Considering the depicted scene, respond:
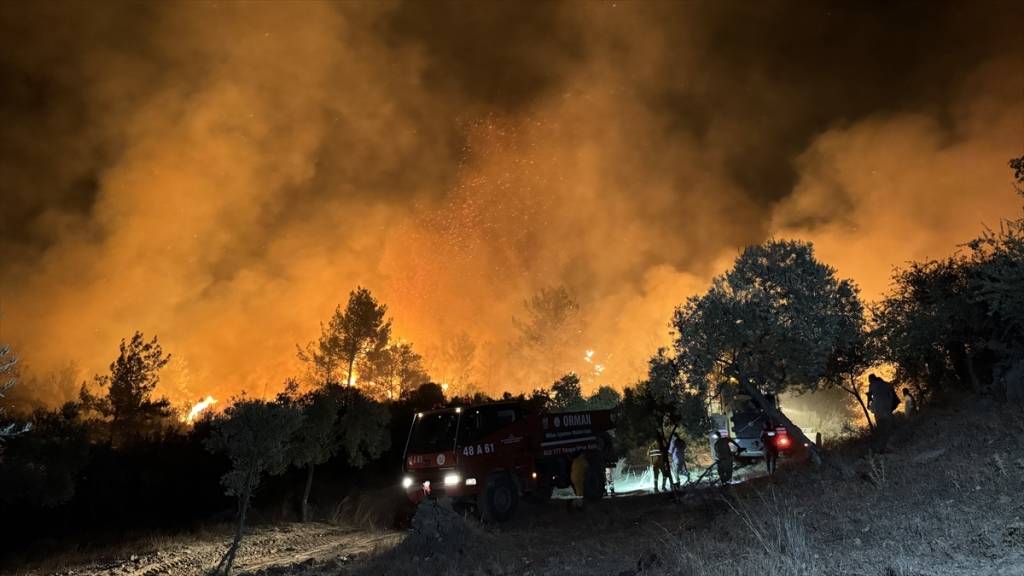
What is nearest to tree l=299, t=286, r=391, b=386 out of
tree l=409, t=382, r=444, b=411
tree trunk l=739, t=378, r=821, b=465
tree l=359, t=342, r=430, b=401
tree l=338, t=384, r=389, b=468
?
tree l=359, t=342, r=430, b=401

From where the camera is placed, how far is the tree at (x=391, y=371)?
59906 millimetres

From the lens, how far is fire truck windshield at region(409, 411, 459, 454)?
663 inches

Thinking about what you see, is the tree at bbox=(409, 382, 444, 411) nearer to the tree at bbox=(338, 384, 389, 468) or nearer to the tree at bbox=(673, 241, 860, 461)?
the tree at bbox=(338, 384, 389, 468)

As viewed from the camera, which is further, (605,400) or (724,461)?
(605,400)

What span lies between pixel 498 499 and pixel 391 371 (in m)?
49.6

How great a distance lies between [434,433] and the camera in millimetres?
17281

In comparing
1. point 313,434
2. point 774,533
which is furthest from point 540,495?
point 774,533

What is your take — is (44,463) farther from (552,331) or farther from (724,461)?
(552,331)

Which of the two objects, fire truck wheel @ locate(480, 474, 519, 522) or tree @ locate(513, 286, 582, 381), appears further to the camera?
tree @ locate(513, 286, 582, 381)

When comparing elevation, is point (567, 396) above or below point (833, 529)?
above

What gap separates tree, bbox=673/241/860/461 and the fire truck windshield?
6971mm

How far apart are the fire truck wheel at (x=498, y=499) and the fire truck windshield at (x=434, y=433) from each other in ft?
5.92

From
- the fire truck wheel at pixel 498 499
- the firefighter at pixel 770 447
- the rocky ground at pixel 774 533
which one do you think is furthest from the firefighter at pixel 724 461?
the fire truck wheel at pixel 498 499

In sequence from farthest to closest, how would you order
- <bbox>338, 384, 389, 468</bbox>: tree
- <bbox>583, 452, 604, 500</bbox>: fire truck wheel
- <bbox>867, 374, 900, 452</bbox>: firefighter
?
<bbox>338, 384, 389, 468</bbox>: tree < <bbox>583, 452, 604, 500</bbox>: fire truck wheel < <bbox>867, 374, 900, 452</bbox>: firefighter
